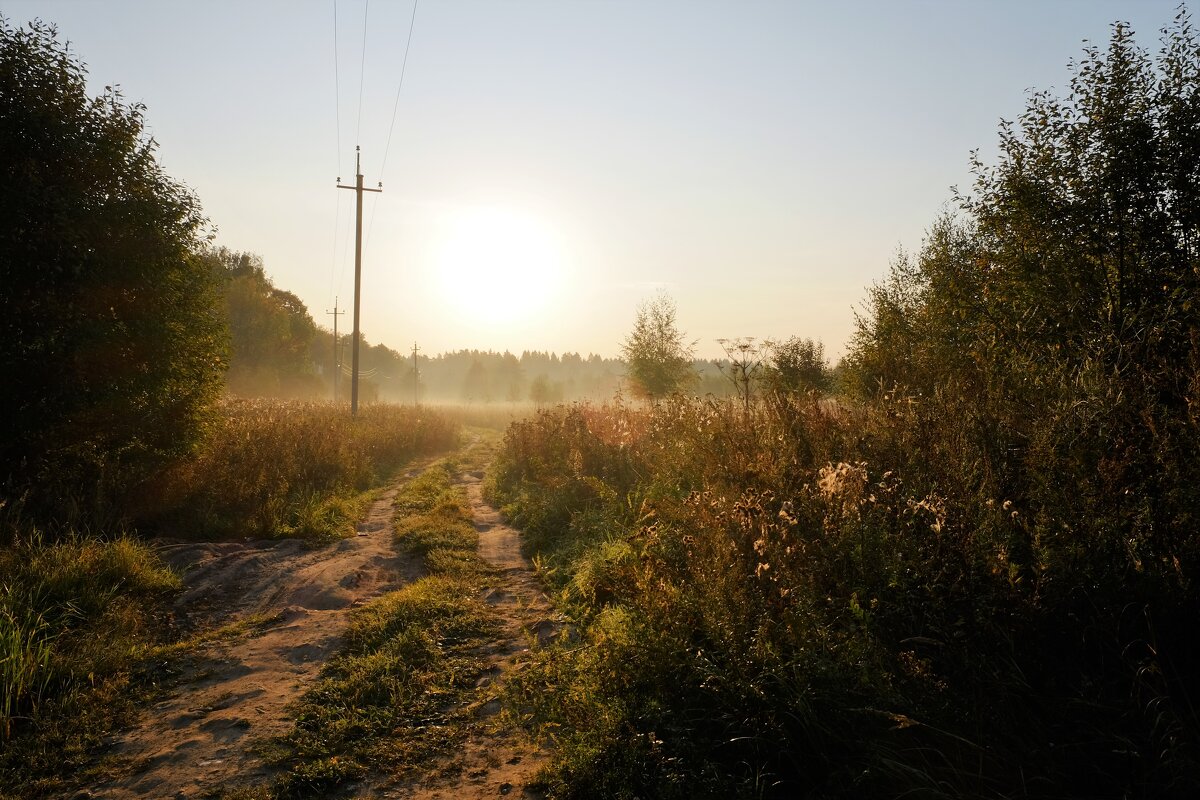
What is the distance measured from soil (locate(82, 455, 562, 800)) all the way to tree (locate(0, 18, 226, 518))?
7.39ft

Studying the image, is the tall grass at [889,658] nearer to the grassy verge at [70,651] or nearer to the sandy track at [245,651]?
the sandy track at [245,651]

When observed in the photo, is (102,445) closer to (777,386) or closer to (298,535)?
(298,535)

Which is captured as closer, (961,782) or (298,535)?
(961,782)

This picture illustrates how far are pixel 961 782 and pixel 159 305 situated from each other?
11404 mm

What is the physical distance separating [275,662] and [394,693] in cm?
137

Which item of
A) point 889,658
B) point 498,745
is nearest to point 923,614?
point 889,658

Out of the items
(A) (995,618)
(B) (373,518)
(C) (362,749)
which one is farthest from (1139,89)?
(B) (373,518)

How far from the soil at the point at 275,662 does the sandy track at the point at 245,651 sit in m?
0.01

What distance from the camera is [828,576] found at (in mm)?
3930

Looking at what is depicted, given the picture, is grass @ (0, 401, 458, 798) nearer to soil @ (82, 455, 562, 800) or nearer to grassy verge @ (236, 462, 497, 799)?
soil @ (82, 455, 562, 800)

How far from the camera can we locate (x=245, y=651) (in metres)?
5.58

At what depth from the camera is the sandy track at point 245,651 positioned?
3.79 m

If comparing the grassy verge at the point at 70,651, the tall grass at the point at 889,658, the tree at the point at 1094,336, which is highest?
the tree at the point at 1094,336

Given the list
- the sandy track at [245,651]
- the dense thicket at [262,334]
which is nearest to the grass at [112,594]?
the sandy track at [245,651]
